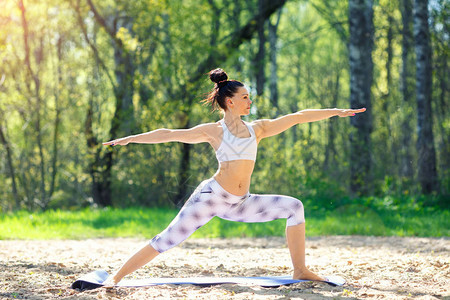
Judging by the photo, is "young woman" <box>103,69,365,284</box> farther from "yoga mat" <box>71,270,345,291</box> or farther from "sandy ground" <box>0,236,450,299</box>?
"sandy ground" <box>0,236,450,299</box>

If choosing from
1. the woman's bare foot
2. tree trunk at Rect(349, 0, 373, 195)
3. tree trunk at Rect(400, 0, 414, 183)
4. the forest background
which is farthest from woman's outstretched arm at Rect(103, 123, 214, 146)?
tree trunk at Rect(400, 0, 414, 183)

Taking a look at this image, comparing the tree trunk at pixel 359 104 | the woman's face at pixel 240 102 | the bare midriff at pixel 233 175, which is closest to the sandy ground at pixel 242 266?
the bare midriff at pixel 233 175

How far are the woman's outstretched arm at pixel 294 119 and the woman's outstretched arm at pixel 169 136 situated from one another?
0.51 meters

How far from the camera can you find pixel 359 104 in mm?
12891

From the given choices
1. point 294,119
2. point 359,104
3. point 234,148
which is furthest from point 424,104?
point 234,148

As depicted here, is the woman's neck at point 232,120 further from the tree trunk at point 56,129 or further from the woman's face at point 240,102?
the tree trunk at point 56,129

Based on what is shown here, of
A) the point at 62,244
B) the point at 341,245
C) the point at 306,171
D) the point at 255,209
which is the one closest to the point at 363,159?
the point at 306,171

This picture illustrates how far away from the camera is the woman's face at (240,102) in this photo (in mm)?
5125

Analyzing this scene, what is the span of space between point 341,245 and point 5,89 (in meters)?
9.75

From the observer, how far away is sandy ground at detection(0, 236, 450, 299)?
15.8 feet

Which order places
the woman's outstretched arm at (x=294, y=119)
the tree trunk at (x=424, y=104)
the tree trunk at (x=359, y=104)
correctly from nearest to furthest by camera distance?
the woman's outstretched arm at (x=294, y=119) < the tree trunk at (x=424, y=104) < the tree trunk at (x=359, y=104)

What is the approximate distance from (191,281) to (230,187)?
1.00 metres

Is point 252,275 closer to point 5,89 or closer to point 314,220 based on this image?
point 314,220

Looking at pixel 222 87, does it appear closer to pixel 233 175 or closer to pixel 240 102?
pixel 240 102
